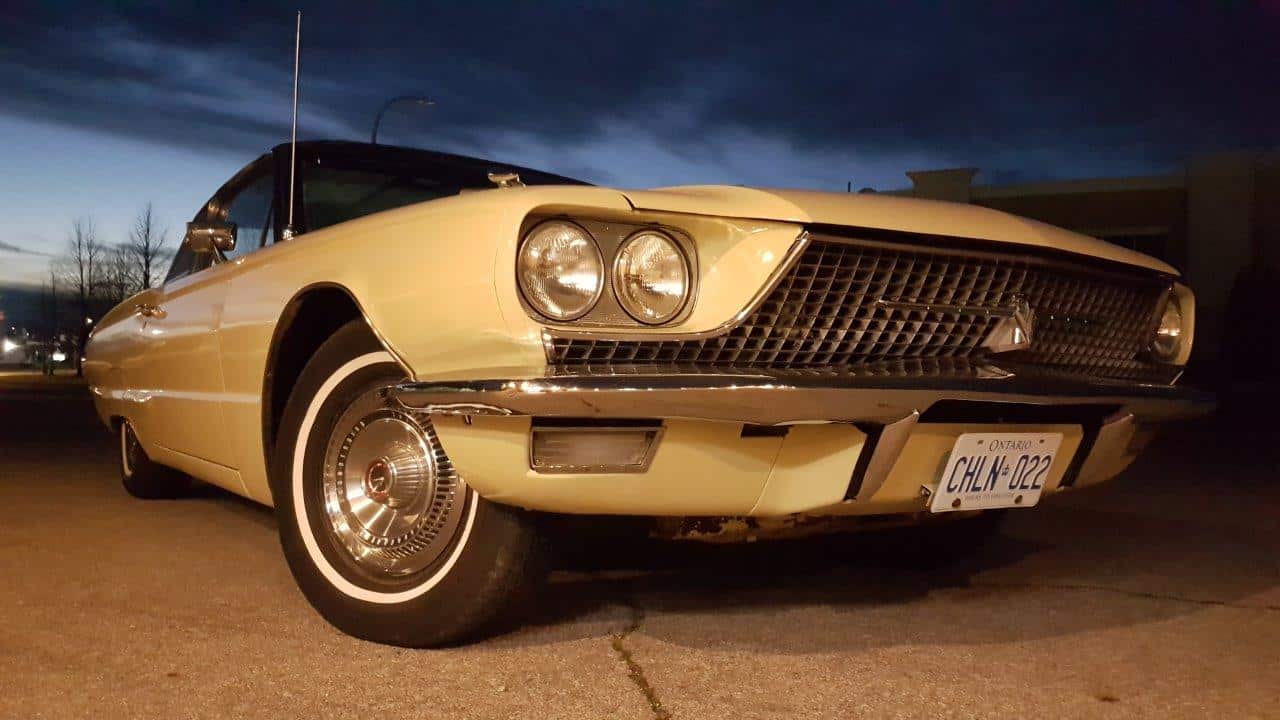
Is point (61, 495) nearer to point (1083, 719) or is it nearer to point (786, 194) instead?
point (786, 194)

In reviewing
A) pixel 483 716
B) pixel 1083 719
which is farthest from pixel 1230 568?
pixel 483 716

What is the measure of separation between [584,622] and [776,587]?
2.44 ft

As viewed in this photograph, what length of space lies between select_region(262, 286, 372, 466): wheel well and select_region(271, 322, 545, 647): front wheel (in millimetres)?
155

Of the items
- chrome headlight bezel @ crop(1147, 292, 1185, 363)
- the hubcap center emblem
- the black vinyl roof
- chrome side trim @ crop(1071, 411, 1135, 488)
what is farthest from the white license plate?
the black vinyl roof

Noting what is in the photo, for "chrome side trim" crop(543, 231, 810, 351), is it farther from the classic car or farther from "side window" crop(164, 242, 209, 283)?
"side window" crop(164, 242, 209, 283)

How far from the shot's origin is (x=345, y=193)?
400 centimetres

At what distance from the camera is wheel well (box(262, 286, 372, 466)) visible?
3027 mm

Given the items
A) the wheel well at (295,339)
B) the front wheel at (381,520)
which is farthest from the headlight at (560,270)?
the wheel well at (295,339)

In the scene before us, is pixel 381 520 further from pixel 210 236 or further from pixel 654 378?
pixel 210 236

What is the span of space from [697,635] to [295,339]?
1368 millimetres

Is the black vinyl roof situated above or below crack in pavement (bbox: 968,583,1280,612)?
above

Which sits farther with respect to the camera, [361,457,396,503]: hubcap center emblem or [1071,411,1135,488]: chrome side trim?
[1071,411,1135,488]: chrome side trim

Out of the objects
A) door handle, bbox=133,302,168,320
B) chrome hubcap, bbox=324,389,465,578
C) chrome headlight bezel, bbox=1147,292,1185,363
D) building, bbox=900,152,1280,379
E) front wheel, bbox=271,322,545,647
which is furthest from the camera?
building, bbox=900,152,1280,379

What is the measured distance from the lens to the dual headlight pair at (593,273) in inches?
92.6
